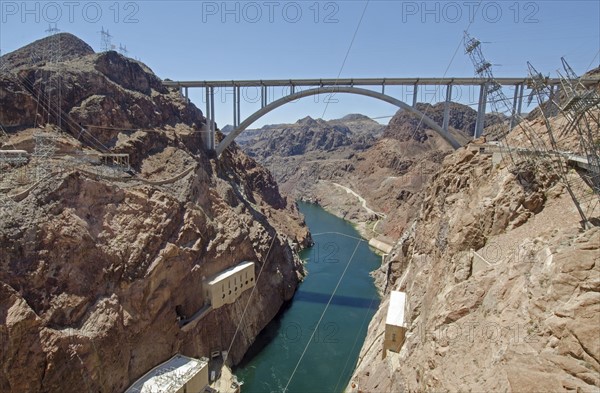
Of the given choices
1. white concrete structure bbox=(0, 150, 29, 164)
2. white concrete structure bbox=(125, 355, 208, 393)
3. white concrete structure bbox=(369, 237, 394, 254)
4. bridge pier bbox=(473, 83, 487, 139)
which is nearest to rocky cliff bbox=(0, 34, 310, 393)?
white concrete structure bbox=(0, 150, 29, 164)

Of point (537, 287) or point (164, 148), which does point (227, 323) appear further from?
point (537, 287)

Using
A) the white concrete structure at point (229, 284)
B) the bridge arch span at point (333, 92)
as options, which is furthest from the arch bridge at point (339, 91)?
the white concrete structure at point (229, 284)

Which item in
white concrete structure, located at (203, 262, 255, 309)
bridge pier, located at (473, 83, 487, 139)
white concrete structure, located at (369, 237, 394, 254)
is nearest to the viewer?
white concrete structure, located at (203, 262, 255, 309)

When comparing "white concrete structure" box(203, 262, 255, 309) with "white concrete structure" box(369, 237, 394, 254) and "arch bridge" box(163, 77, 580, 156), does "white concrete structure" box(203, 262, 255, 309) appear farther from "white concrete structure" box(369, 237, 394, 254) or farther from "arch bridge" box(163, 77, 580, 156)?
"white concrete structure" box(369, 237, 394, 254)

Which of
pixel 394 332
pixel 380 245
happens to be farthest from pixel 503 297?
pixel 380 245

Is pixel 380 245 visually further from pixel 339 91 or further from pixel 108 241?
pixel 108 241
